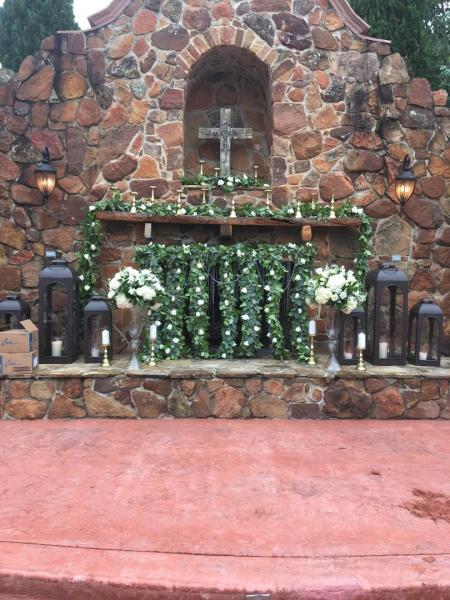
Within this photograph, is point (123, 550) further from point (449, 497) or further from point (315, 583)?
point (449, 497)

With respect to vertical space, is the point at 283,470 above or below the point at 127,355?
below

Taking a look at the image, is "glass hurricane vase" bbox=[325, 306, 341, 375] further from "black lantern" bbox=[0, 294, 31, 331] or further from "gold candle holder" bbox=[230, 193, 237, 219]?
"black lantern" bbox=[0, 294, 31, 331]

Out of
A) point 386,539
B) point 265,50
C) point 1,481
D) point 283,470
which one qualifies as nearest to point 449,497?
point 386,539

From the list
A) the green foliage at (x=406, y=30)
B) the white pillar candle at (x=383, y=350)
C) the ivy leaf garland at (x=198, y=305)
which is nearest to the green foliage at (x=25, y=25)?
the green foliage at (x=406, y=30)

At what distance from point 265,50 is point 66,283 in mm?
3801

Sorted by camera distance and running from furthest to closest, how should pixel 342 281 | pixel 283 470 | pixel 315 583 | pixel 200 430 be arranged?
pixel 342 281
pixel 200 430
pixel 283 470
pixel 315 583

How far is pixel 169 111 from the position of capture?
19.8 ft

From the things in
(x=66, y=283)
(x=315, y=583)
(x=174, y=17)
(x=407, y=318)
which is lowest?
(x=315, y=583)

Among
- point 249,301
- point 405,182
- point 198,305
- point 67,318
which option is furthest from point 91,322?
point 405,182

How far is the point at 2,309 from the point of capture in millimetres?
5262

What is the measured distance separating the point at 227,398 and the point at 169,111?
3657mm

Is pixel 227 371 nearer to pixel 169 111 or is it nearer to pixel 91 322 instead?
pixel 91 322

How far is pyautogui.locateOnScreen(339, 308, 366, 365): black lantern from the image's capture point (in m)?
5.28

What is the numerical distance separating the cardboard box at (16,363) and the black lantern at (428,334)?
413 cm
